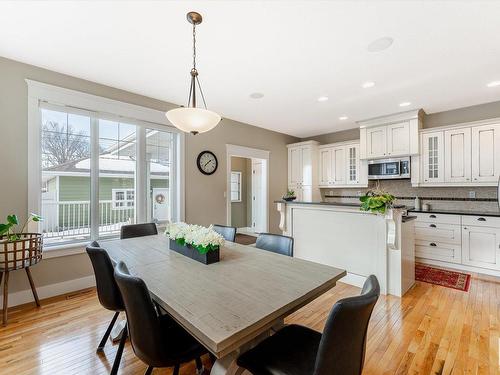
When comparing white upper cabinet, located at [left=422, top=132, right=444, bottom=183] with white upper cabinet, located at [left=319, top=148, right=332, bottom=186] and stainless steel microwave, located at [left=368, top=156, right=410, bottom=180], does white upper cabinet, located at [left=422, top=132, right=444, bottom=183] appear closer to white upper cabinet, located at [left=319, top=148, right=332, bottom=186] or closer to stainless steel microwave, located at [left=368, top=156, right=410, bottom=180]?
stainless steel microwave, located at [left=368, top=156, right=410, bottom=180]

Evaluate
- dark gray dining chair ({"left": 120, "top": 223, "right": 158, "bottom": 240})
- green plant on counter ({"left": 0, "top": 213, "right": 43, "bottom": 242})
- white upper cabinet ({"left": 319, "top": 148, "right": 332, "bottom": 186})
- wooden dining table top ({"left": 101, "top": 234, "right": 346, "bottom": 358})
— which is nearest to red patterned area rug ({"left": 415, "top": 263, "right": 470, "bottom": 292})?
white upper cabinet ({"left": 319, "top": 148, "right": 332, "bottom": 186})

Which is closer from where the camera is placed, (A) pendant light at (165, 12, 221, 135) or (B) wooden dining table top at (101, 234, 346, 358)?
(B) wooden dining table top at (101, 234, 346, 358)

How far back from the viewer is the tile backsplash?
3826 mm

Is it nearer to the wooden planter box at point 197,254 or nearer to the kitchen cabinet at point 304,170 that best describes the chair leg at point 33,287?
the wooden planter box at point 197,254

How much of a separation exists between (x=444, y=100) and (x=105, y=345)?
530 cm

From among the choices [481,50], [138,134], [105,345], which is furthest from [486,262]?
[138,134]

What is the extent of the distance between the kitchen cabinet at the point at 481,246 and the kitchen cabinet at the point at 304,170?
2753mm

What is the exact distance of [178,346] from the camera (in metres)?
1.23

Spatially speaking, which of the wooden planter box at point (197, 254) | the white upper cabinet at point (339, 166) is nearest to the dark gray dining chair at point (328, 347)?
the wooden planter box at point (197, 254)

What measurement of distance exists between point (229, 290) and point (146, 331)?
42 centimetres

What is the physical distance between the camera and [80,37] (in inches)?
86.5

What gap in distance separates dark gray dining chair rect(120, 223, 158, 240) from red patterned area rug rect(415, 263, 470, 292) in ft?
12.3

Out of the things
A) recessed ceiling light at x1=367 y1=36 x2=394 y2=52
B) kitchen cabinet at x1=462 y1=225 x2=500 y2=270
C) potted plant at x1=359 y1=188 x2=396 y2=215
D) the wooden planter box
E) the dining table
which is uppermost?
recessed ceiling light at x1=367 y1=36 x2=394 y2=52

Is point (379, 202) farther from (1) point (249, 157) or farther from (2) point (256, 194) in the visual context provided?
(2) point (256, 194)
